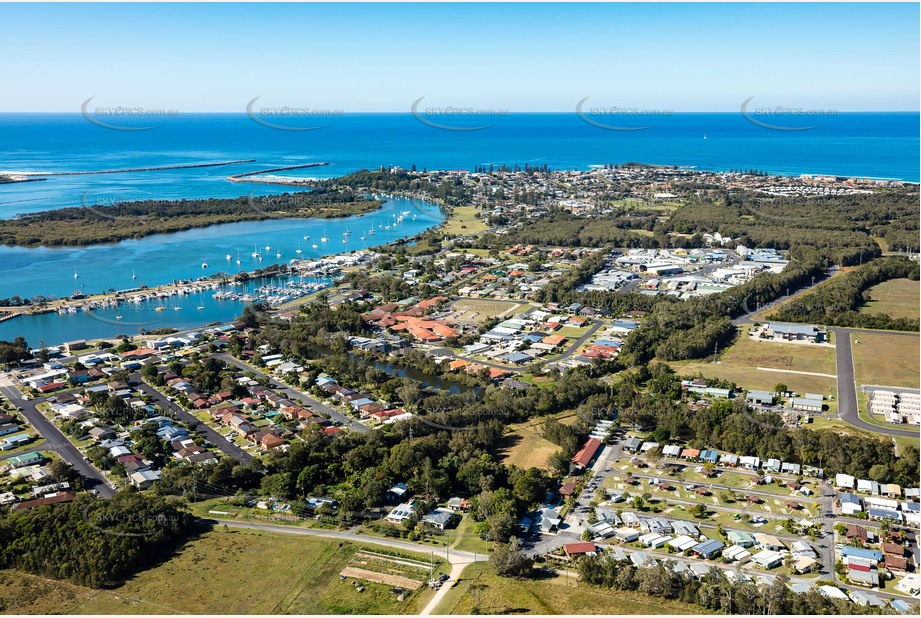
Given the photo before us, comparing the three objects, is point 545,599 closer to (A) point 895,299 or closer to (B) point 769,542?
(B) point 769,542

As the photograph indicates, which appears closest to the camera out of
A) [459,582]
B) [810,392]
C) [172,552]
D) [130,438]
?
[459,582]

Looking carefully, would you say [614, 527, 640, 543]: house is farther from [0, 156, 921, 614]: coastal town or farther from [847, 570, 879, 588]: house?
[847, 570, 879, 588]: house

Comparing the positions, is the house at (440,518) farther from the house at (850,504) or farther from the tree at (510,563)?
the house at (850,504)

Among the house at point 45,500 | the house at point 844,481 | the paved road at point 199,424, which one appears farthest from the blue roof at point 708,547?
the house at point 45,500

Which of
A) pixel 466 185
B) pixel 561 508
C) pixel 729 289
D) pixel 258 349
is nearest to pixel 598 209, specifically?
pixel 466 185

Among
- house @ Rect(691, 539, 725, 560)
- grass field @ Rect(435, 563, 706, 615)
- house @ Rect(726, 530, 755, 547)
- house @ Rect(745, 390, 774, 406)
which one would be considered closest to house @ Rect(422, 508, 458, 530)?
grass field @ Rect(435, 563, 706, 615)

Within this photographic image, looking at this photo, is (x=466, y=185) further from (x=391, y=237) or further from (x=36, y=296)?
(x=36, y=296)
